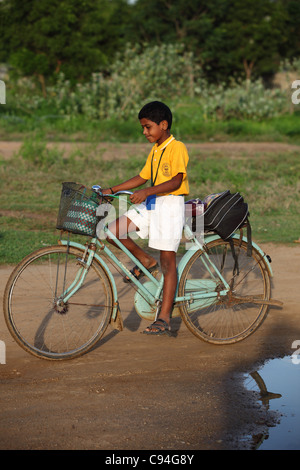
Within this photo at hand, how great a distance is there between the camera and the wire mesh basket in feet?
13.2

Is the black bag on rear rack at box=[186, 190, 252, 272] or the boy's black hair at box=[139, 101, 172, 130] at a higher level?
the boy's black hair at box=[139, 101, 172, 130]

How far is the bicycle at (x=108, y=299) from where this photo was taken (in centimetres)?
429

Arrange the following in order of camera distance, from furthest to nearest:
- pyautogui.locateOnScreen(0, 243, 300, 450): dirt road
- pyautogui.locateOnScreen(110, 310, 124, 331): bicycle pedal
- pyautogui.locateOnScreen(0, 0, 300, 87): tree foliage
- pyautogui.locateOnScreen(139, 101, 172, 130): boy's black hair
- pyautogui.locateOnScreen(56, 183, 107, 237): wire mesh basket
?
pyautogui.locateOnScreen(0, 0, 300, 87): tree foliage, pyautogui.locateOnScreen(110, 310, 124, 331): bicycle pedal, pyautogui.locateOnScreen(139, 101, 172, 130): boy's black hair, pyautogui.locateOnScreen(56, 183, 107, 237): wire mesh basket, pyautogui.locateOnScreen(0, 243, 300, 450): dirt road

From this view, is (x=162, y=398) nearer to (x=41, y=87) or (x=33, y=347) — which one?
(x=33, y=347)

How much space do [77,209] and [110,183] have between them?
7.07 meters

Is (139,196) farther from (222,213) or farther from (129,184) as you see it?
(222,213)

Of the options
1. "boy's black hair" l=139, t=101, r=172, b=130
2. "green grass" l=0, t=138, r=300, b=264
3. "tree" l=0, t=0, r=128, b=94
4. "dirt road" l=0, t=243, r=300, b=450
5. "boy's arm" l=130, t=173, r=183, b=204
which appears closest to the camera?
"dirt road" l=0, t=243, r=300, b=450

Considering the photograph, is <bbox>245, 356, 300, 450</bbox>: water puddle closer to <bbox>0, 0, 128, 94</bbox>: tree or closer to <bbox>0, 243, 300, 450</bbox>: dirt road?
<bbox>0, 243, 300, 450</bbox>: dirt road

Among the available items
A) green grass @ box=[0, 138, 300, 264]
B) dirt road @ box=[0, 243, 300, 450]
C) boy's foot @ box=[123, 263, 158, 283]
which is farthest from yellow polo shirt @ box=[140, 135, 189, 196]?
green grass @ box=[0, 138, 300, 264]

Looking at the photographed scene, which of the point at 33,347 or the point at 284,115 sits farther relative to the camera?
the point at 284,115

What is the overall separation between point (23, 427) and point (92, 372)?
0.82m

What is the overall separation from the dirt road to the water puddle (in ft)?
0.22
